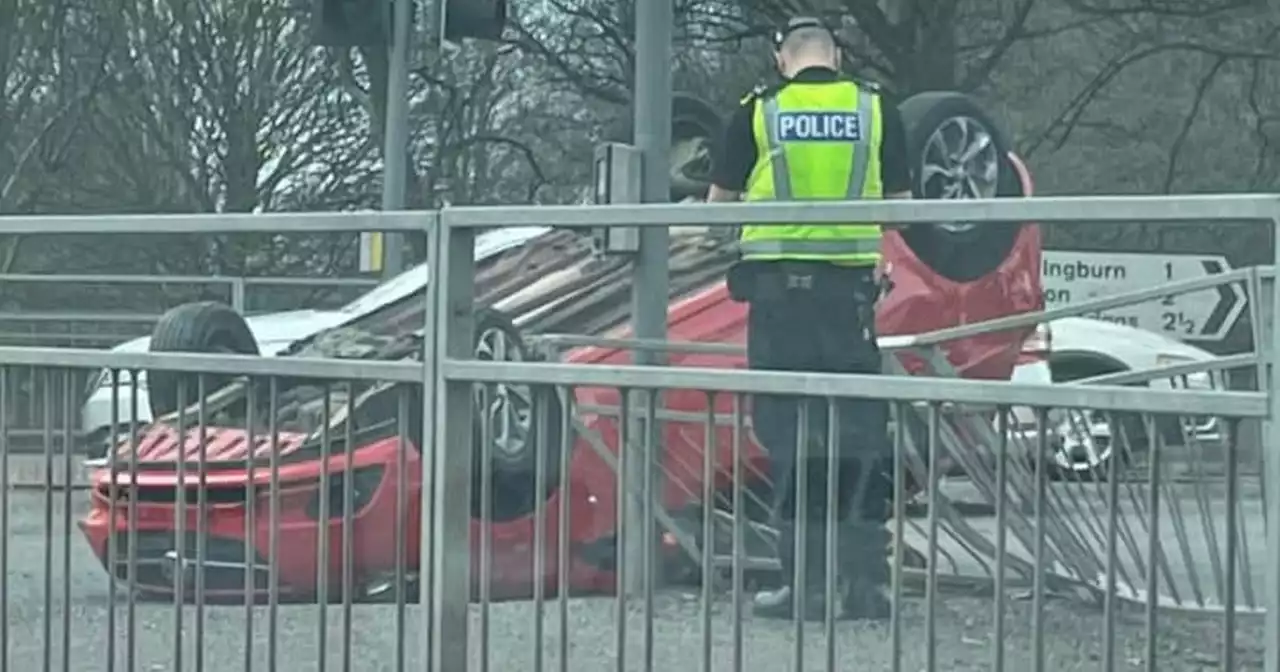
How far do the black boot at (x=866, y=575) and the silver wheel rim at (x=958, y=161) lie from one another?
3.24 m

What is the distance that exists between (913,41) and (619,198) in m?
14.4

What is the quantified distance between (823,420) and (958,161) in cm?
345

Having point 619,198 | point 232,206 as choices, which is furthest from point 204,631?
point 232,206

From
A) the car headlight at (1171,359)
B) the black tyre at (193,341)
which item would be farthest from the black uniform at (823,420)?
the black tyre at (193,341)

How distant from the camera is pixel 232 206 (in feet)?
91.1

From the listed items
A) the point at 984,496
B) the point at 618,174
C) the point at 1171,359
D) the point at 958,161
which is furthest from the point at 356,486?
the point at 958,161

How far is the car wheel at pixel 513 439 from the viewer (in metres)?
4.82

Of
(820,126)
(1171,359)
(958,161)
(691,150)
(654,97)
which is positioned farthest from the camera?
(691,150)

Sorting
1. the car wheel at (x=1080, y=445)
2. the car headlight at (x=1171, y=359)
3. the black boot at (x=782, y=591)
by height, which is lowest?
the black boot at (x=782, y=591)

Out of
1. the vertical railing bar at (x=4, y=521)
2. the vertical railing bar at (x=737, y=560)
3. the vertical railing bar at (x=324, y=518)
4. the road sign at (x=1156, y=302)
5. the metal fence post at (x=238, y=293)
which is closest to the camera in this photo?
the vertical railing bar at (x=737, y=560)

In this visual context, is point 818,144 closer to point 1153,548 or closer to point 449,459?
point 449,459

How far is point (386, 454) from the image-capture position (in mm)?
5008

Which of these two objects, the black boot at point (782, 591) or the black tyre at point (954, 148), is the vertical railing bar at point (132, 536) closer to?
the black boot at point (782, 591)

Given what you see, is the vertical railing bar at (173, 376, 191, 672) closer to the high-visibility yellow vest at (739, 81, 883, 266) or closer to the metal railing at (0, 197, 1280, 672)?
the metal railing at (0, 197, 1280, 672)
